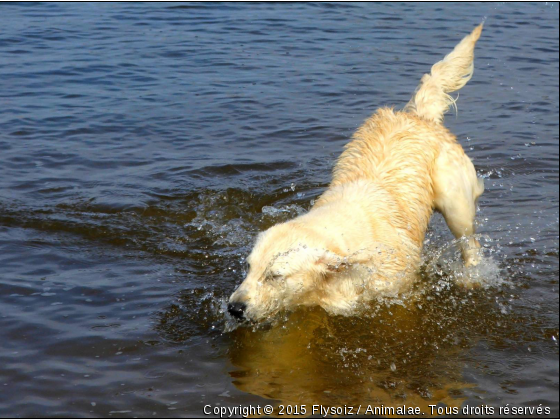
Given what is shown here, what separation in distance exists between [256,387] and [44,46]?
12.1 meters

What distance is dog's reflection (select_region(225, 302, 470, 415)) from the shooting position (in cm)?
487

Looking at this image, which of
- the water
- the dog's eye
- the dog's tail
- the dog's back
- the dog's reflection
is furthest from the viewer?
the dog's tail

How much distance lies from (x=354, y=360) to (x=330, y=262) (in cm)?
80

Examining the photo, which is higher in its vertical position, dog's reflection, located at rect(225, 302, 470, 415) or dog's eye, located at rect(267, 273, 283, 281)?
dog's eye, located at rect(267, 273, 283, 281)

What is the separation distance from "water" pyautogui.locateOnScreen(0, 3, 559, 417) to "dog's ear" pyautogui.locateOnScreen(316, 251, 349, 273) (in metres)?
0.70

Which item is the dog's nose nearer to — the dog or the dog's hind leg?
the dog

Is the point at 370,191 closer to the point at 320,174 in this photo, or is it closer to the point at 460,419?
the point at 460,419

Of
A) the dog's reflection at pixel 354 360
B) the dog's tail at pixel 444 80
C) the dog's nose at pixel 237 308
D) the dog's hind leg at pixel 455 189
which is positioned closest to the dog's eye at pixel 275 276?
the dog's nose at pixel 237 308

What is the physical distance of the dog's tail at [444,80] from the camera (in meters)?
6.89

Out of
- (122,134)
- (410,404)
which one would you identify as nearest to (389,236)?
(410,404)

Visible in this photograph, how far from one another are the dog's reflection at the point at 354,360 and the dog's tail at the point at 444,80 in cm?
204

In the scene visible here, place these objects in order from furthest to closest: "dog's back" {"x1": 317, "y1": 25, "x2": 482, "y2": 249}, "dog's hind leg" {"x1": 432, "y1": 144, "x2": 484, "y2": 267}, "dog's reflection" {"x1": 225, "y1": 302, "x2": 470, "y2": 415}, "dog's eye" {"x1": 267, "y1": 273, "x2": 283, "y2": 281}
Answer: "dog's hind leg" {"x1": 432, "y1": 144, "x2": 484, "y2": 267} → "dog's back" {"x1": 317, "y1": 25, "x2": 482, "y2": 249} → "dog's eye" {"x1": 267, "y1": 273, "x2": 283, "y2": 281} → "dog's reflection" {"x1": 225, "y1": 302, "x2": 470, "y2": 415}

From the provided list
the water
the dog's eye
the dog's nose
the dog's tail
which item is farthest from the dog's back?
the dog's nose

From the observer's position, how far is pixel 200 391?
4.93 metres
